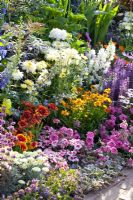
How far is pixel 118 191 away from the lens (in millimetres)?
4664

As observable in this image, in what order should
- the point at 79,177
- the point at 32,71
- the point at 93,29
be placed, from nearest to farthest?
1. the point at 79,177
2. the point at 32,71
3. the point at 93,29

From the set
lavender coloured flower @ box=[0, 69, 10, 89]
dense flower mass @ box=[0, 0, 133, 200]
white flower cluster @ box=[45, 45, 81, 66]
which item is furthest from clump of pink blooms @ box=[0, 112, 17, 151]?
white flower cluster @ box=[45, 45, 81, 66]

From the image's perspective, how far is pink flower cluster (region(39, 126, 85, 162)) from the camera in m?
5.04

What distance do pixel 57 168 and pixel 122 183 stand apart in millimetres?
664

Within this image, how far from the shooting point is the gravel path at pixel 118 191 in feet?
14.8

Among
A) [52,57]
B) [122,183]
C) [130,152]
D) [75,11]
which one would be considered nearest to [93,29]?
[75,11]

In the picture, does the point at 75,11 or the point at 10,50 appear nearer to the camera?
the point at 10,50

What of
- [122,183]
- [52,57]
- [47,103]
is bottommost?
[122,183]

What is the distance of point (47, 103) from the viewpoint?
5723mm

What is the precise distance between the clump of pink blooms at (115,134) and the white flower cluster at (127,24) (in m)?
2.78

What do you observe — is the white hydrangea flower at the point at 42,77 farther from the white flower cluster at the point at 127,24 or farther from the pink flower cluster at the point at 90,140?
the white flower cluster at the point at 127,24

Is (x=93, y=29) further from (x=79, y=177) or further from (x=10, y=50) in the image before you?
(x=79, y=177)

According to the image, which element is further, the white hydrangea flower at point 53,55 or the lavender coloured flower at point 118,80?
the lavender coloured flower at point 118,80

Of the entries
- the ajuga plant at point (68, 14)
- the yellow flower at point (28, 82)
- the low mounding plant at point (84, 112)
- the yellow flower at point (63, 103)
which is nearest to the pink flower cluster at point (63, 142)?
the low mounding plant at point (84, 112)
